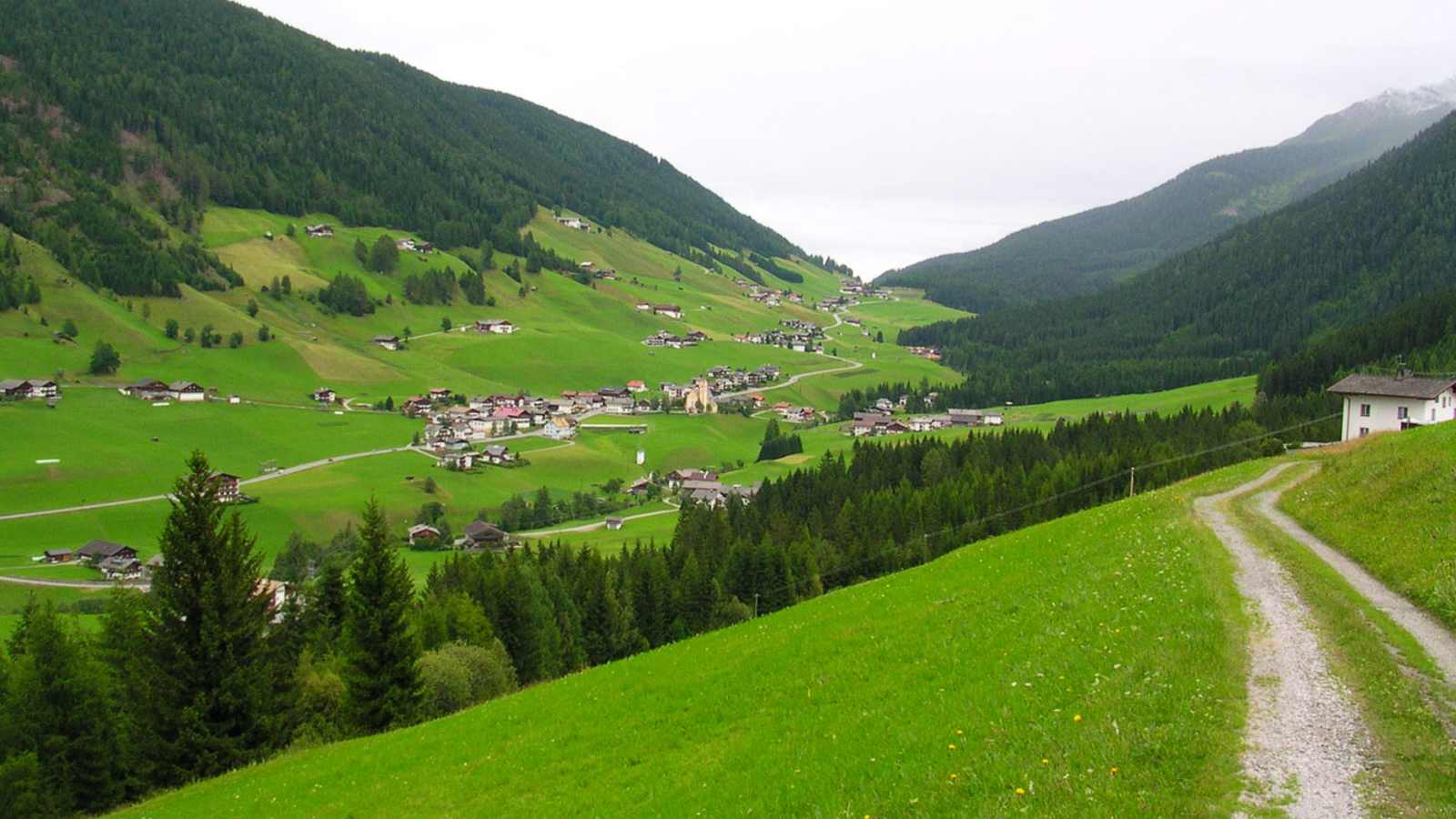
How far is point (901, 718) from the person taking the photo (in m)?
16.0

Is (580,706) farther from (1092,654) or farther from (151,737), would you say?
(151,737)

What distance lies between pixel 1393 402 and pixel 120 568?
386 feet

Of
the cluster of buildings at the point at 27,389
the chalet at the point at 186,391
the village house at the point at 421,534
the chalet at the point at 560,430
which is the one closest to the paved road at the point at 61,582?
the village house at the point at 421,534

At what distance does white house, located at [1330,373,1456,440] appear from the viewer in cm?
5916

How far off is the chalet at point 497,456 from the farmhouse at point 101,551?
180ft

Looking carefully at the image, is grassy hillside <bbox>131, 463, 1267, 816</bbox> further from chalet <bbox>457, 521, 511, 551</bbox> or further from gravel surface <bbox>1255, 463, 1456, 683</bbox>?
chalet <bbox>457, 521, 511, 551</bbox>

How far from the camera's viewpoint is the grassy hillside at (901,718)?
1230cm

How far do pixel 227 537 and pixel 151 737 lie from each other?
25.7ft

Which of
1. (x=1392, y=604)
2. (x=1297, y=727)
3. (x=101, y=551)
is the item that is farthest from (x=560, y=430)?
(x=1297, y=727)

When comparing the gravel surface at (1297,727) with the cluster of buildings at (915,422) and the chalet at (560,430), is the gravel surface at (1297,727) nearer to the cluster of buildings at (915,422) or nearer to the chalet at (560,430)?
the chalet at (560,430)

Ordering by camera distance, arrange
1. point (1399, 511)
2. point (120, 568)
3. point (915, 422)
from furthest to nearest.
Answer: point (915, 422) → point (120, 568) → point (1399, 511)

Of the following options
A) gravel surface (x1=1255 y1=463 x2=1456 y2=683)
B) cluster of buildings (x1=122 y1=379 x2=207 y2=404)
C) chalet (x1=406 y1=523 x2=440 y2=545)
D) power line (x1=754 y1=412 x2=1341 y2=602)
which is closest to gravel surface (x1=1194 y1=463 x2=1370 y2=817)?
gravel surface (x1=1255 y1=463 x2=1456 y2=683)

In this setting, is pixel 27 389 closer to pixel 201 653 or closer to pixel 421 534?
pixel 421 534

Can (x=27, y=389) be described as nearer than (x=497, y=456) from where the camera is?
Yes
